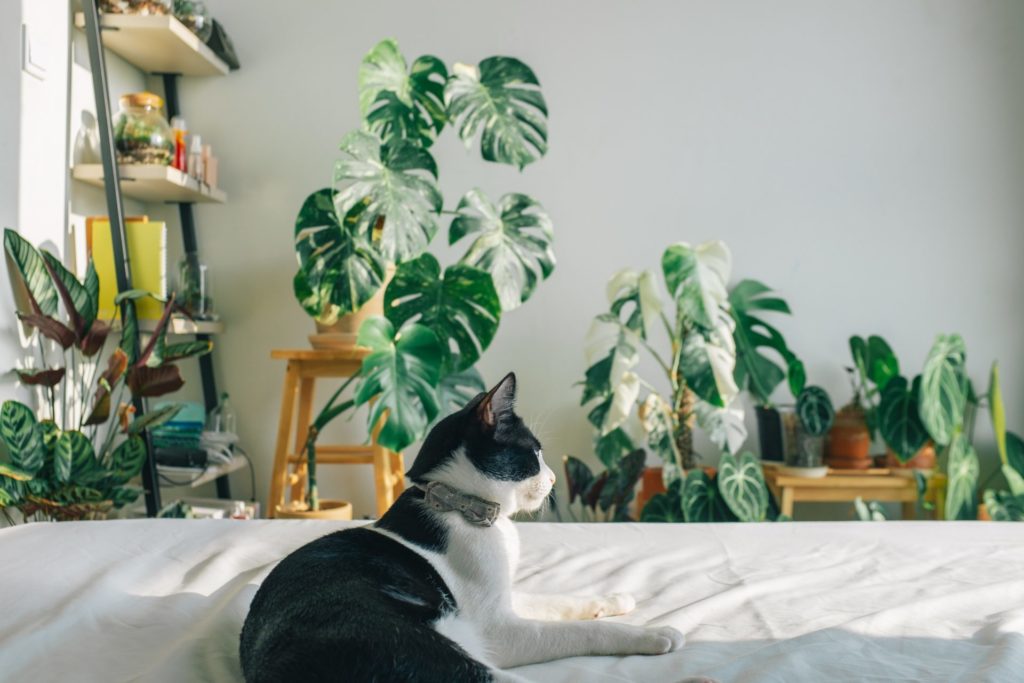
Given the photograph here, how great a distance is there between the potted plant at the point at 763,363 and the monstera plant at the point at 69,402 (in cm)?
162

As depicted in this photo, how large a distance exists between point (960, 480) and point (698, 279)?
1058 mm

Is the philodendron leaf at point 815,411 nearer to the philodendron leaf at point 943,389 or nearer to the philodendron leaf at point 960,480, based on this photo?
the philodendron leaf at point 943,389

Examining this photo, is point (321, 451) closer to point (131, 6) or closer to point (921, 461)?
point (131, 6)

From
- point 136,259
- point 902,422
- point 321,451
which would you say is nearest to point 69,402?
point 136,259

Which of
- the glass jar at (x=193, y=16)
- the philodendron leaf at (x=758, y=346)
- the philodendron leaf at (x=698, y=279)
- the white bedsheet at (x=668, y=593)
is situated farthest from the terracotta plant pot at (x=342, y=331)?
the white bedsheet at (x=668, y=593)

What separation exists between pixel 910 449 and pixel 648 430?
0.80m

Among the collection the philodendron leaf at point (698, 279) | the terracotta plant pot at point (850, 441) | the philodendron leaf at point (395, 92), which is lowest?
the terracotta plant pot at point (850, 441)

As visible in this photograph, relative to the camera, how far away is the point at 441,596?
925 millimetres

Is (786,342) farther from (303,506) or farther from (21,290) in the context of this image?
(21,290)

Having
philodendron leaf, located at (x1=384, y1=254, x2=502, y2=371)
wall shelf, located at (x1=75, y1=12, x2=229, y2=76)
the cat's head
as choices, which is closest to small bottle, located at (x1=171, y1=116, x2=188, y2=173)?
wall shelf, located at (x1=75, y1=12, x2=229, y2=76)

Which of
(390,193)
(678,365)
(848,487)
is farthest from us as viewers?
(848,487)

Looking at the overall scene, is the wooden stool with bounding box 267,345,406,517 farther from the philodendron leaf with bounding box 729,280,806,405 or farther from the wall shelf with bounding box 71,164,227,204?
the philodendron leaf with bounding box 729,280,806,405

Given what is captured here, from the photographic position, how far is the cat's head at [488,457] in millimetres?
1053

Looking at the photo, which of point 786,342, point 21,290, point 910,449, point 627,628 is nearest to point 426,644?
point 627,628
